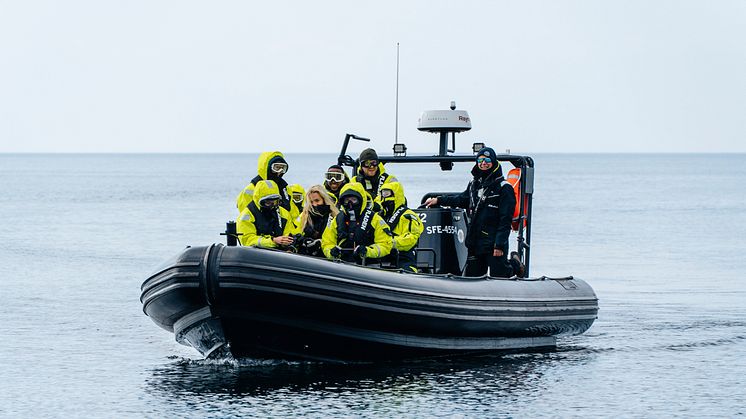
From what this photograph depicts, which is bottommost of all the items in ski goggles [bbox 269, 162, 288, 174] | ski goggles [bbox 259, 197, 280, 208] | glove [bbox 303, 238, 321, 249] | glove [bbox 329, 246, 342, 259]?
glove [bbox 329, 246, 342, 259]

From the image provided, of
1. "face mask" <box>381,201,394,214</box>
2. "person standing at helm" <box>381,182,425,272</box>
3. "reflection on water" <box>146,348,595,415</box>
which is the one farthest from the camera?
"face mask" <box>381,201,394,214</box>

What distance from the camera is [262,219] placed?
9.91 m

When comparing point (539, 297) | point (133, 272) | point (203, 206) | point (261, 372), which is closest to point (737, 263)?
point (133, 272)

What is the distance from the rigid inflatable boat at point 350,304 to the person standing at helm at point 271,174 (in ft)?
1.76

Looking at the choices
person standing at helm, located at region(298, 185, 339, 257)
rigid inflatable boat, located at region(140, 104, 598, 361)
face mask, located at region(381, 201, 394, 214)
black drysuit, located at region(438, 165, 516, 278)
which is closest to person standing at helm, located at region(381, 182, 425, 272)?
face mask, located at region(381, 201, 394, 214)

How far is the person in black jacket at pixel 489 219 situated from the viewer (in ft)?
35.3

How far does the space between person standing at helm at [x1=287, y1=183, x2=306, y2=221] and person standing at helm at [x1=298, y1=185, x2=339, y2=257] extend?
11.7 inches

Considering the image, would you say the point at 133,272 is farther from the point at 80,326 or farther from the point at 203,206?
the point at 203,206

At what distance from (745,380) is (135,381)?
5.03 metres

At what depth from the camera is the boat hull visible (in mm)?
9125

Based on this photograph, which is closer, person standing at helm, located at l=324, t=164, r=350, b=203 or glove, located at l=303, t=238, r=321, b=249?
glove, located at l=303, t=238, r=321, b=249

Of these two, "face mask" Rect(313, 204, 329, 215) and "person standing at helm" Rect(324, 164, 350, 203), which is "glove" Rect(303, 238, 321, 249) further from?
"person standing at helm" Rect(324, 164, 350, 203)

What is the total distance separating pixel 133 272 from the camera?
65.1ft

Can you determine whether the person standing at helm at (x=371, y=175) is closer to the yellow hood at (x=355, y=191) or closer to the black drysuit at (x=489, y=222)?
the yellow hood at (x=355, y=191)
